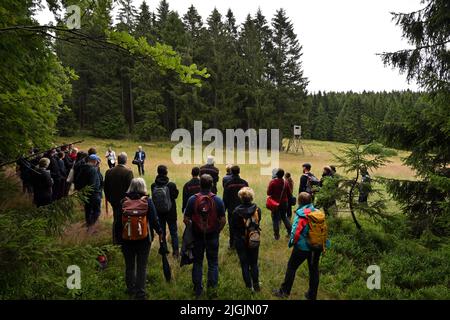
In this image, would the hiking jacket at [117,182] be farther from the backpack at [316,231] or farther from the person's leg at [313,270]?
the person's leg at [313,270]

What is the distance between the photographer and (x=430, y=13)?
8.73 m

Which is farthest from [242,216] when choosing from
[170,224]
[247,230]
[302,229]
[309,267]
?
[170,224]

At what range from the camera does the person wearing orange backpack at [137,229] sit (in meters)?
5.01

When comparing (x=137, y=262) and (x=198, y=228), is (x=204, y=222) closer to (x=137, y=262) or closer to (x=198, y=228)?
(x=198, y=228)

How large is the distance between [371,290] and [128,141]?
36.8 m

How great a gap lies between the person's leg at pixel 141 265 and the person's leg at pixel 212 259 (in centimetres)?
107

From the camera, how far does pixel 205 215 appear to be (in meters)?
5.44

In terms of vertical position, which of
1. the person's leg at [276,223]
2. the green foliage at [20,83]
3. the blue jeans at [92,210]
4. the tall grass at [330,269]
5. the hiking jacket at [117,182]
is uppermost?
the green foliage at [20,83]

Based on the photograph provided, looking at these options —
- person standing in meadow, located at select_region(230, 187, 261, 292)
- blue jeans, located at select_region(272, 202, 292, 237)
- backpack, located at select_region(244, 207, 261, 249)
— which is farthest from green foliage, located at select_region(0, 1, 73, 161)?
blue jeans, located at select_region(272, 202, 292, 237)

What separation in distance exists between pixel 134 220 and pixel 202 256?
57.6 inches

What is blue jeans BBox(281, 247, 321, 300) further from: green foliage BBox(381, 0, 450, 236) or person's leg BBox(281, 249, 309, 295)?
green foliage BBox(381, 0, 450, 236)

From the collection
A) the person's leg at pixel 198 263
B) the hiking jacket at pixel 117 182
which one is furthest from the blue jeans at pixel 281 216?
the hiking jacket at pixel 117 182

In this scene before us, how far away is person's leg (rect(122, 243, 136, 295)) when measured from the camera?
525cm
